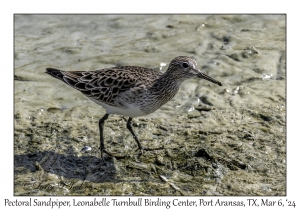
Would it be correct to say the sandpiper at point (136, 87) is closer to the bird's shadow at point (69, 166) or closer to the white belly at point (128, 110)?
the white belly at point (128, 110)

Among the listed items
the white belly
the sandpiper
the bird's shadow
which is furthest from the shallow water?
the white belly

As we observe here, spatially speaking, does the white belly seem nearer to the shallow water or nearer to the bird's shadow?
the shallow water

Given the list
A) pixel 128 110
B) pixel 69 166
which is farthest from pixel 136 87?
pixel 69 166

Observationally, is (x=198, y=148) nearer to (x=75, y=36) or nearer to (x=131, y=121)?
(x=131, y=121)

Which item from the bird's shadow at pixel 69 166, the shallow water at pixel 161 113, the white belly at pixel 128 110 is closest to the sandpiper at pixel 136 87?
the white belly at pixel 128 110

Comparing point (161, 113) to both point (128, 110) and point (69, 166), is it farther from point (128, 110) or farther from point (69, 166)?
point (69, 166)
